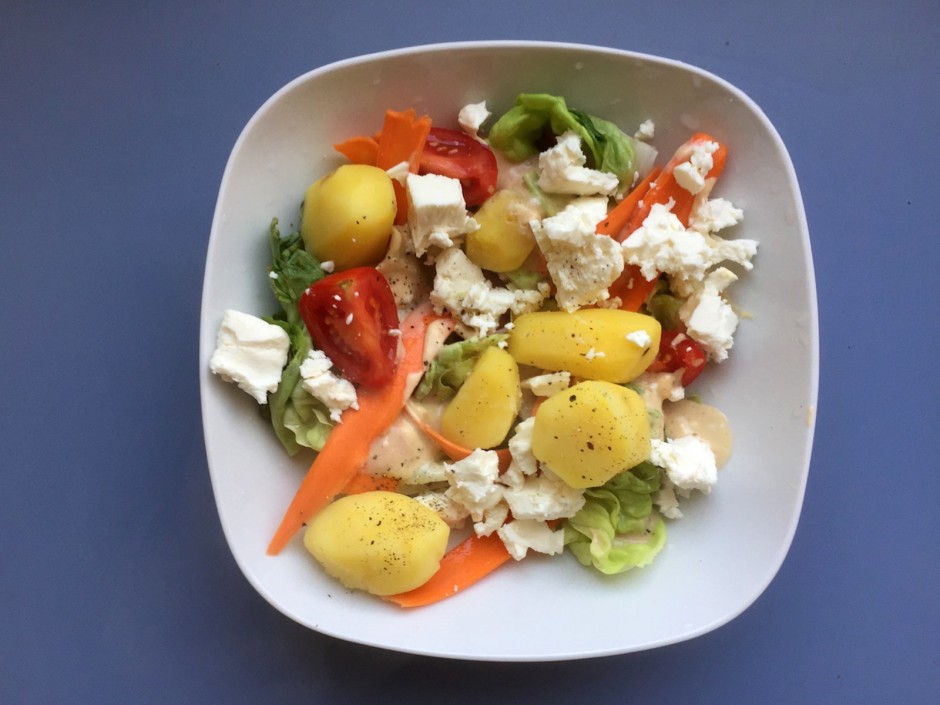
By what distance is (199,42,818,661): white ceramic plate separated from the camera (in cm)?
111

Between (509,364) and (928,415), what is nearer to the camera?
(509,364)

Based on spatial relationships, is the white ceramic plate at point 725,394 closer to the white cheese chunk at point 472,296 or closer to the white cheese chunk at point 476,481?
the white cheese chunk at point 476,481

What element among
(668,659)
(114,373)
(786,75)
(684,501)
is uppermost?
(786,75)

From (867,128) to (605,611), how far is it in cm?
101

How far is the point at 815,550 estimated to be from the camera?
1.33m

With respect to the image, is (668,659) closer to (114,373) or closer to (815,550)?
(815,550)

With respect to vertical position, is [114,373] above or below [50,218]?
below

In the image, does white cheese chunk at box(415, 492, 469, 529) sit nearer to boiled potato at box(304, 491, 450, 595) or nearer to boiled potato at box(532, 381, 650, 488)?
boiled potato at box(304, 491, 450, 595)

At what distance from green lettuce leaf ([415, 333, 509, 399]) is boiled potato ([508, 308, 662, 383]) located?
5cm

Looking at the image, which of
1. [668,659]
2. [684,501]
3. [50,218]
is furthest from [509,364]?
[50,218]

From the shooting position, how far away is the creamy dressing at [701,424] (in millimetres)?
1221

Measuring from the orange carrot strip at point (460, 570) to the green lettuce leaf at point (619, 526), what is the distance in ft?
0.42

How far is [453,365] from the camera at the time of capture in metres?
1.19

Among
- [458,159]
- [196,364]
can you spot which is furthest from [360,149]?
[196,364]
